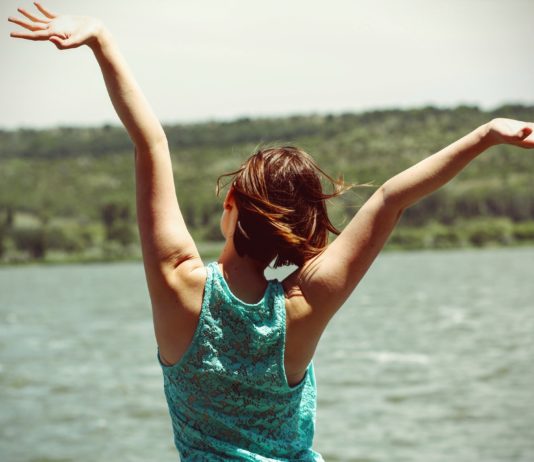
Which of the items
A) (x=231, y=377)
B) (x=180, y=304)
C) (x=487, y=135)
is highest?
(x=487, y=135)

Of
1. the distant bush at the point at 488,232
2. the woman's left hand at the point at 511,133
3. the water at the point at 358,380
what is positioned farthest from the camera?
the distant bush at the point at 488,232

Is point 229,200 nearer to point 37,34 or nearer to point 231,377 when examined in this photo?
point 231,377

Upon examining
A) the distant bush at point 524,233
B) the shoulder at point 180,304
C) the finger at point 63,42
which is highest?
the finger at point 63,42

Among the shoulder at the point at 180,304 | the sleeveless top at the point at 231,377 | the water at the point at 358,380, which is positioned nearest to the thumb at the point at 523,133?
the sleeveless top at the point at 231,377

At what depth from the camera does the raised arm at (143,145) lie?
1.86 m

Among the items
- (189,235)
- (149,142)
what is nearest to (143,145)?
(149,142)

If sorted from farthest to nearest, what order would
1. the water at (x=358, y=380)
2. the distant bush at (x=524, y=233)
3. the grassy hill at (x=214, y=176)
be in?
the grassy hill at (x=214, y=176), the distant bush at (x=524, y=233), the water at (x=358, y=380)

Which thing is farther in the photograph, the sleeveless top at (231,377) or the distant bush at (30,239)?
the distant bush at (30,239)

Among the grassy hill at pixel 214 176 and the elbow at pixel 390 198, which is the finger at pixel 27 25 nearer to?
the elbow at pixel 390 198

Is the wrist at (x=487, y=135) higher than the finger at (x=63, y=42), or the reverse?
the finger at (x=63, y=42)

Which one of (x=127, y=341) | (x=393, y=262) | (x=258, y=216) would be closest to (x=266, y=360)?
(x=258, y=216)

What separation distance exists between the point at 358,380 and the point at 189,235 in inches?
1088

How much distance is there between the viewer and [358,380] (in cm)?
2895

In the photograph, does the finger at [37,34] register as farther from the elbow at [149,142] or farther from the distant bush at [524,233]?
the distant bush at [524,233]
